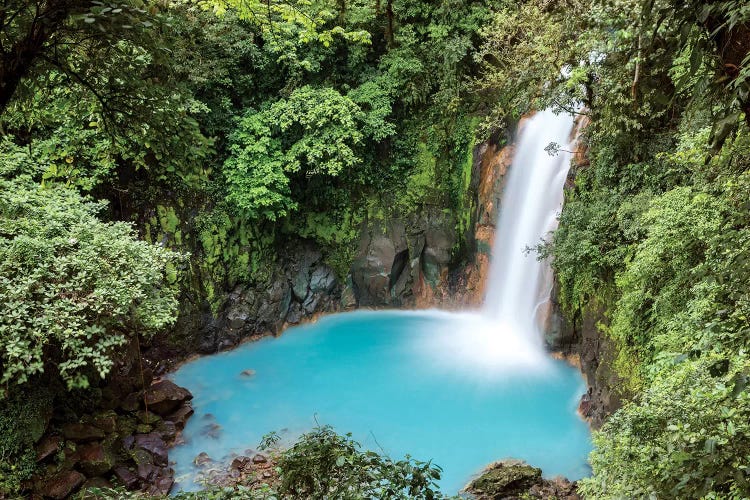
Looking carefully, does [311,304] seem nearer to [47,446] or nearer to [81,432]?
[81,432]

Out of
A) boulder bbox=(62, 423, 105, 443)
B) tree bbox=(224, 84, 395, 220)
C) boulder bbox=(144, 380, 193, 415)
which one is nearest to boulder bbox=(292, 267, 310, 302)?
tree bbox=(224, 84, 395, 220)

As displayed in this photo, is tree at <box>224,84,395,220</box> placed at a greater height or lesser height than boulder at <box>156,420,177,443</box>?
greater

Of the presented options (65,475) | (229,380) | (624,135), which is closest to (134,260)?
(65,475)

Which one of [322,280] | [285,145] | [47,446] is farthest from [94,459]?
[285,145]

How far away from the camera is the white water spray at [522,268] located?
10.3m

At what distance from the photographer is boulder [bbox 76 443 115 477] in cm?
660

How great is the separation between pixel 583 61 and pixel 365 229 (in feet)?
22.7

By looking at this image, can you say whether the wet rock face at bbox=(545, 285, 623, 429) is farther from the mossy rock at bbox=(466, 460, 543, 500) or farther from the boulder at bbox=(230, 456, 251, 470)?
the boulder at bbox=(230, 456, 251, 470)

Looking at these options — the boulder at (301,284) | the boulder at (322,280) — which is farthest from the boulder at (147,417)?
the boulder at (322,280)

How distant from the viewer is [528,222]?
36.0 feet

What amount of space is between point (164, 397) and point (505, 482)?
6054mm

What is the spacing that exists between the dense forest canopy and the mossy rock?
71.5 inches

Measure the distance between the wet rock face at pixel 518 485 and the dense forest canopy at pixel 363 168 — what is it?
5.37ft

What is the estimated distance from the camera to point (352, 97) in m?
11.9
